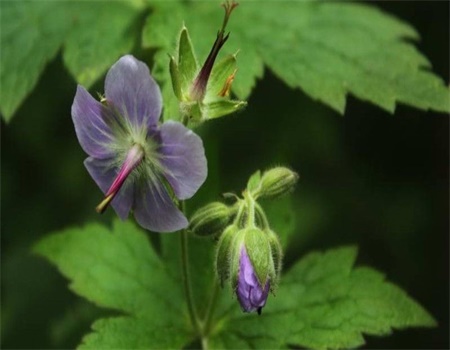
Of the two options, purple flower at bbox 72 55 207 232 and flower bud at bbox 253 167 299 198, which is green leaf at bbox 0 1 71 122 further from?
flower bud at bbox 253 167 299 198

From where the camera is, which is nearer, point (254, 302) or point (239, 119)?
point (254, 302)

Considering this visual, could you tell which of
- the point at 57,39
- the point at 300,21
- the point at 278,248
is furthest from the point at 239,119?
the point at 278,248

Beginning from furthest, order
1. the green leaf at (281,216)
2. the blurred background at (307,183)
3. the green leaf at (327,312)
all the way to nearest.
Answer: the blurred background at (307,183)
the green leaf at (281,216)
the green leaf at (327,312)

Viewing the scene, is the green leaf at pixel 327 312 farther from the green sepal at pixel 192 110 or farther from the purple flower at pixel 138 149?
the green sepal at pixel 192 110

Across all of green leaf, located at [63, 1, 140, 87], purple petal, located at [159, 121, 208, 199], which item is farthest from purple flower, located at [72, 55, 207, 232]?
green leaf, located at [63, 1, 140, 87]

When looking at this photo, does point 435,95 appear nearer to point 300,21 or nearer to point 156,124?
point 300,21

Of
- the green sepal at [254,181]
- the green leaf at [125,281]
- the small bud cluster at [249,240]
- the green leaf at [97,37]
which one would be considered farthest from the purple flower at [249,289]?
the green leaf at [97,37]
